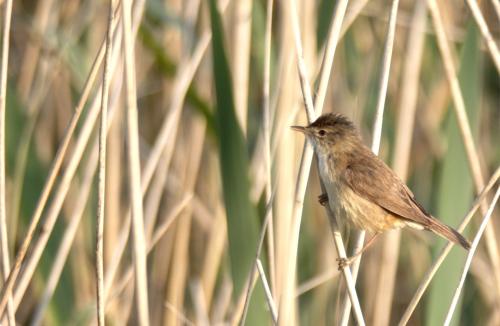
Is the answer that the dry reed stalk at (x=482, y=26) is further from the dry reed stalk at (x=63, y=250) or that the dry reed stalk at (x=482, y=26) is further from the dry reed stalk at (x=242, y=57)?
the dry reed stalk at (x=63, y=250)

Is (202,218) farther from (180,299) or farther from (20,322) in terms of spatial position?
(20,322)

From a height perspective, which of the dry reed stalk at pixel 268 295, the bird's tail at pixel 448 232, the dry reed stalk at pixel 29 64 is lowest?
the dry reed stalk at pixel 268 295

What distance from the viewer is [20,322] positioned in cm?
425

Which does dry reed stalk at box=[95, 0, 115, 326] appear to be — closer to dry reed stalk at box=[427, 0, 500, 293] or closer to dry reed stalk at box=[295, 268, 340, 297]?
dry reed stalk at box=[295, 268, 340, 297]

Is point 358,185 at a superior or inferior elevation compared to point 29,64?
inferior

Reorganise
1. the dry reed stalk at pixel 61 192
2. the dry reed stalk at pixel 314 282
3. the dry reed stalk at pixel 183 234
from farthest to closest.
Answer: the dry reed stalk at pixel 183 234 → the dry reed stalk at pixel 314 282 → the dry reed stalk at pixel 61 192

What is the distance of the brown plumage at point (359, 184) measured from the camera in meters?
2.89

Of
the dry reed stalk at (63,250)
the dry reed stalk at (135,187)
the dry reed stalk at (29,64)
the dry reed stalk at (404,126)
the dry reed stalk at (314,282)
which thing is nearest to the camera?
the dry reed stalk at (135,187)

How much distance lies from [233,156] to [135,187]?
2.40 feet

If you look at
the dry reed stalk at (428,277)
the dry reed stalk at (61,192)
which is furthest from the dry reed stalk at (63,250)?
the dry reed stalk at (428,277)

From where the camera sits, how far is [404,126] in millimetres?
3682

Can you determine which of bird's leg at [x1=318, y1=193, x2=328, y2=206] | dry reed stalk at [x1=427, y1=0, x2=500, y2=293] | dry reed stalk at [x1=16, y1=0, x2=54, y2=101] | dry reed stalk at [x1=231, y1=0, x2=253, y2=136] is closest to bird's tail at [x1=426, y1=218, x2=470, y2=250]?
dry reed stalk at [x1=427, y1=0, x2=500, y2=293]

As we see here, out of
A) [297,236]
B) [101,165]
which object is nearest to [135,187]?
[101,165]

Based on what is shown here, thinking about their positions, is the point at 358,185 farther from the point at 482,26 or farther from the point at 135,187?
the point at 135,187
